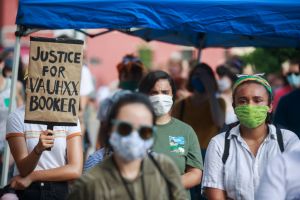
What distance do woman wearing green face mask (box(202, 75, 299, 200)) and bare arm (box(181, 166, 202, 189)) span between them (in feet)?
1.30

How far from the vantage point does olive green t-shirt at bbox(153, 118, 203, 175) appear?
6.57 m

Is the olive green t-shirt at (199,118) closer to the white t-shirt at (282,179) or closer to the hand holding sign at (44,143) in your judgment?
the hand holding sign at (44,143)

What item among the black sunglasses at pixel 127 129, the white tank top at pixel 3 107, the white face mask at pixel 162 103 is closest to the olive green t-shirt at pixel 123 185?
the black sunglasses at pixel 127 129

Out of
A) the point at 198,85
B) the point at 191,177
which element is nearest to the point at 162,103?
the point at 191,177

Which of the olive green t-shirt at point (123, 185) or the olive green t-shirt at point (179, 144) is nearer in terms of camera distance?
the olive green t-shirt at point (123, 185)

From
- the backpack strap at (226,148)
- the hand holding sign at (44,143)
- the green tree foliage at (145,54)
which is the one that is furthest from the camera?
the green tree foliage at (145,54)

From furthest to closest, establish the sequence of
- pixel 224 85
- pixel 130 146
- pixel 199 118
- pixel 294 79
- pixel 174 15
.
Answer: pixel 294 79 < pixel 224 85 < pixel 199 118 < pixel 174 15 < pixel 130 146

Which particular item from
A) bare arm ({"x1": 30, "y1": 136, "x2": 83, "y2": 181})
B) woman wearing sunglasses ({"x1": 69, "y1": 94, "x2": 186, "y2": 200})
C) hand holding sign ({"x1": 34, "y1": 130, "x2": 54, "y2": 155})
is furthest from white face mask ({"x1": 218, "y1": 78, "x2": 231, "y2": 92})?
woman wearing sunglasses ({"x1": 69, "y1": 94, "x2": 186, "y2": 200})

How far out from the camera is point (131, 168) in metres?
4.42

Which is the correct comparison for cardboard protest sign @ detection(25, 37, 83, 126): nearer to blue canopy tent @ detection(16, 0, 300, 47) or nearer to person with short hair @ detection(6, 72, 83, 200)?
person with short hair @ detection(6, 72, 83, 200)

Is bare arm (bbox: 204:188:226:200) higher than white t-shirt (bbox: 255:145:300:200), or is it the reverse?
white t-shirt (bbox: 255:145:300:200)

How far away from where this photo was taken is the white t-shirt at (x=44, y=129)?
6.27m

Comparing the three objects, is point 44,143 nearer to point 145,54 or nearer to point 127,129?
point 127,129

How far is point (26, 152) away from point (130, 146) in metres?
2.04
